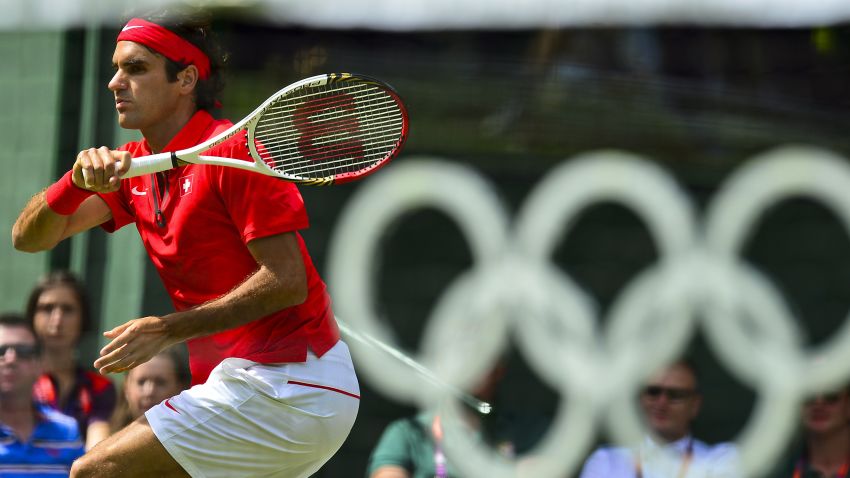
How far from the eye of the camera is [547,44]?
7.32 meters

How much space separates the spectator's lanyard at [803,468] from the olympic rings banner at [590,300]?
24 centimetres

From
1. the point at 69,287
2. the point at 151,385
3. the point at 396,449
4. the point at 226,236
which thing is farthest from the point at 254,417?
the point at 69,287

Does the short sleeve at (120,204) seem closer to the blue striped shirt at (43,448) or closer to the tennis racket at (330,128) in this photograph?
the tennis racket at (330,128)

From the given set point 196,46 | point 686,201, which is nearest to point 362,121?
point 196,46

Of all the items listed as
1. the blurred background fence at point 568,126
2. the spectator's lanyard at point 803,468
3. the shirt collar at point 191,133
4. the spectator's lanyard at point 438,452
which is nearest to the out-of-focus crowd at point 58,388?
the blurred background fence at point 568,126

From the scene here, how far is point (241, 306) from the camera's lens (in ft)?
13.0

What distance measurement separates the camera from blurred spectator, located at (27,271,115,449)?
6.37m

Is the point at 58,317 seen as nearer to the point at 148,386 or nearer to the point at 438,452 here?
the point at 148,386

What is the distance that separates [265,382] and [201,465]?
0.28 metres

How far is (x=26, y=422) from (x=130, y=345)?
8.75 ft

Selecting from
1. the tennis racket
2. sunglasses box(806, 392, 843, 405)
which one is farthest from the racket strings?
sunglasses box(806, 392, 843, 405)

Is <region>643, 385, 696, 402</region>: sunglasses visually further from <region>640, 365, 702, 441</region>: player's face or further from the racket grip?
the racket grip

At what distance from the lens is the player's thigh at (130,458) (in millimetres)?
3910

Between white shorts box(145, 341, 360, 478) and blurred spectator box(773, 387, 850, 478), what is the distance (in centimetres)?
305
